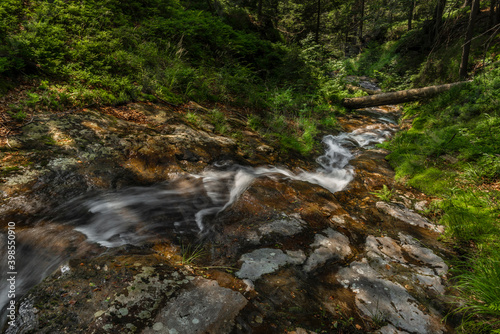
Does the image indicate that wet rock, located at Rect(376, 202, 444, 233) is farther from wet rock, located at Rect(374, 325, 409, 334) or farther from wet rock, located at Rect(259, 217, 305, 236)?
wet rock, located at Rect(374, 325, 409, 334)

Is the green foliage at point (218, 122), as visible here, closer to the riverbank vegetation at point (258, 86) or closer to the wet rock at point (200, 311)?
the riverbank vegetation at point (258, 86)

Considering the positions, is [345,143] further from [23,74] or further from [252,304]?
[23,74]

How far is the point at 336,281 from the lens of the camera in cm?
272

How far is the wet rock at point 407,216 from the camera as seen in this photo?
12.7 ft

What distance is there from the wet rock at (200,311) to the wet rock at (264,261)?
374 mm

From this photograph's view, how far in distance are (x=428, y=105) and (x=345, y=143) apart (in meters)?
3.47

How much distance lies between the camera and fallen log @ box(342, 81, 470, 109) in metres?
8.52

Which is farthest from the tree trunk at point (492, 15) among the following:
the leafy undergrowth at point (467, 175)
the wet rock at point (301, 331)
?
the wet rock at point (301, 331)

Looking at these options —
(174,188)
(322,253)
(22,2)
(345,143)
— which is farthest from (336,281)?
(22,2)

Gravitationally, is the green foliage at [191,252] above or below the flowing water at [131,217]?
below

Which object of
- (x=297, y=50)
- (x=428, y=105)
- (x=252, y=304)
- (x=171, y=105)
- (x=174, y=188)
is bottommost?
(x=252, y=304)

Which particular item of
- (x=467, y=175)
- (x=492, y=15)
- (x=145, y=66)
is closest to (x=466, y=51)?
(x=492, y=15)

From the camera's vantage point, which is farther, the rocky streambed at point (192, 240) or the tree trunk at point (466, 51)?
the tree trunk at point (466, 51)

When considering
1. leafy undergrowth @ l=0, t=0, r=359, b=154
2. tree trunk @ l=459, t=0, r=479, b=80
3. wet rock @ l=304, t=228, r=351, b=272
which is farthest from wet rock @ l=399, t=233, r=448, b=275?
tree trunk @ l=459, t=0, r=479, b=80
